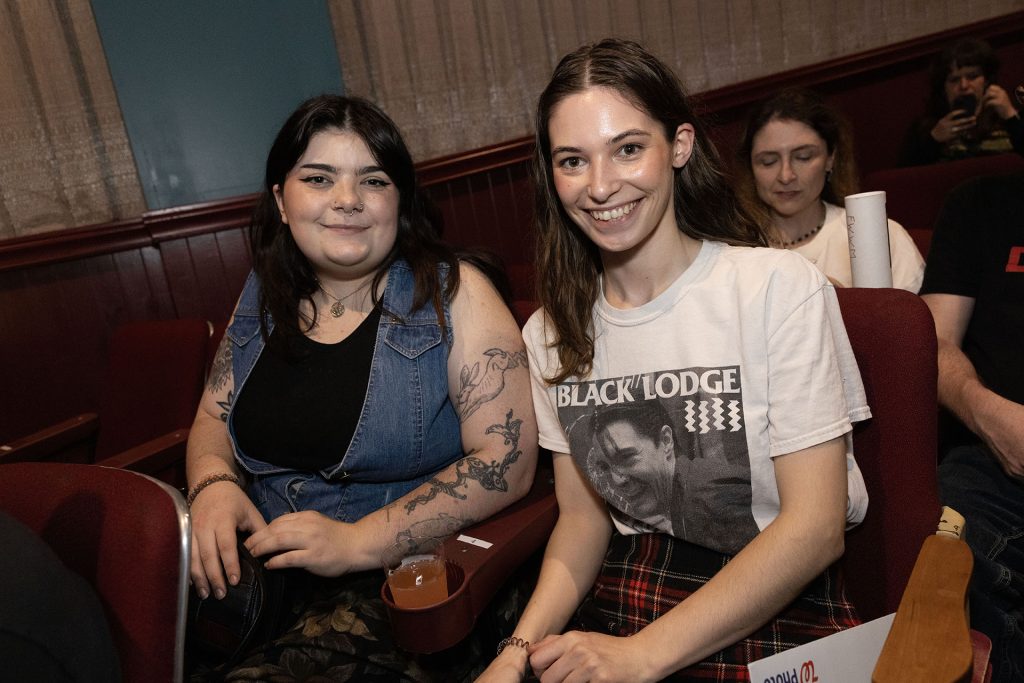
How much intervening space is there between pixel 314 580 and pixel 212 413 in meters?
0.57

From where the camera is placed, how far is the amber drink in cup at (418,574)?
1.29 meters

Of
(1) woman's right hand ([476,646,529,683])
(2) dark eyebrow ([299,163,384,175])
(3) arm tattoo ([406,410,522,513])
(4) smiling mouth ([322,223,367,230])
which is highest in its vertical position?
(2) dark eyebrow ([299,163,384,175])

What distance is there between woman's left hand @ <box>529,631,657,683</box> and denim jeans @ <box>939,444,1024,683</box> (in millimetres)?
666

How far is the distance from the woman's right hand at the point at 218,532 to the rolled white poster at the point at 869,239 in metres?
1.38

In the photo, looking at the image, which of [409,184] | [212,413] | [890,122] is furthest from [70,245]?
[890,122]

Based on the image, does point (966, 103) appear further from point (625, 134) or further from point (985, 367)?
point (625, 134)

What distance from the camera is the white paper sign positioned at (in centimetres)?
102

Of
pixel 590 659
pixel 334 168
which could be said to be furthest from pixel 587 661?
pixel 334 168

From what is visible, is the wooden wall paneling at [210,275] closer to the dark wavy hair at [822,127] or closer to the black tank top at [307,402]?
the black tank top at [307,402]

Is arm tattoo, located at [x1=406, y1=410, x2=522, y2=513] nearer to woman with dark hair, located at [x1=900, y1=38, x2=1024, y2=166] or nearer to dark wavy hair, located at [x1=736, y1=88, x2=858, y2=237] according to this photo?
dark wavy hair, located at [x1=736, y1=88, x2=858, y2=237]

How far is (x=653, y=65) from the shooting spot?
1.31m

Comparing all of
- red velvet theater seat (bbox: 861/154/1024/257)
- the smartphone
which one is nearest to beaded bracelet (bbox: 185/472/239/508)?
red velvet theater seat (bbox: 861/154/1024/257)

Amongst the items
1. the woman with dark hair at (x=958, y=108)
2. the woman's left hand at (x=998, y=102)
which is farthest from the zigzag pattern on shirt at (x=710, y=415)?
the woman with dark hair at (x=958, y=108)

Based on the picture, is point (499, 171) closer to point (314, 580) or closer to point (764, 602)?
point (314, 580)
